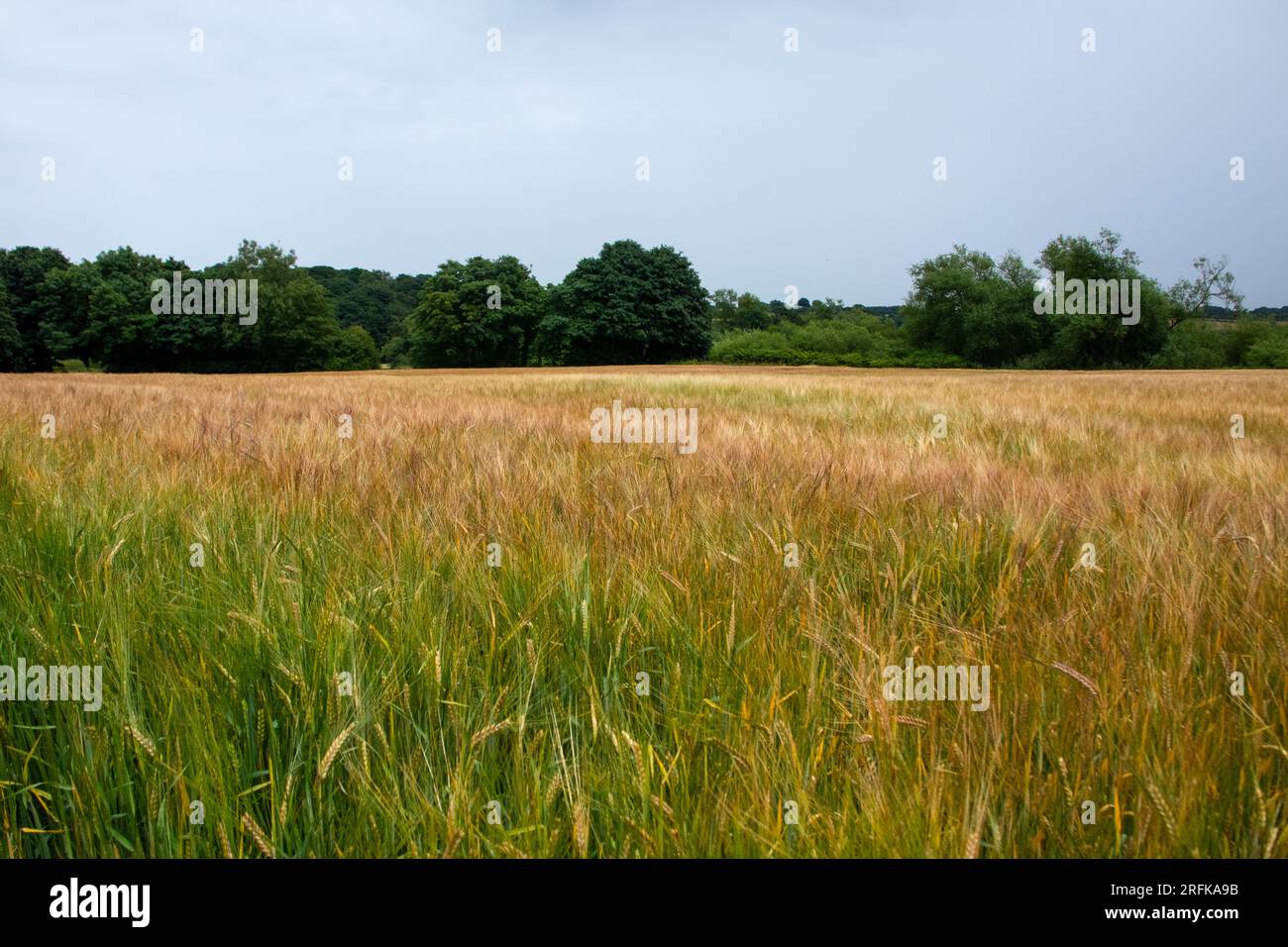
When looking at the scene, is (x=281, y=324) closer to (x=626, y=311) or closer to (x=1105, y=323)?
(x=626, y=311)

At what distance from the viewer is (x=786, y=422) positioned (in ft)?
15.3

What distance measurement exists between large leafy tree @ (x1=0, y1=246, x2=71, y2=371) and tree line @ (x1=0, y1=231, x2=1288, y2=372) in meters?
0.12

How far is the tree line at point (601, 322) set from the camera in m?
50.6

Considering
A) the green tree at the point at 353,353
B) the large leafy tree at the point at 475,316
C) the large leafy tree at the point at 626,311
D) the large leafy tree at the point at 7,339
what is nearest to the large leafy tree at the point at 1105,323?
the large leafy tree at the point at 626,311

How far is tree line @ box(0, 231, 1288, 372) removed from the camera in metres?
50.6

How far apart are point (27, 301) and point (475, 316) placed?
114 ft

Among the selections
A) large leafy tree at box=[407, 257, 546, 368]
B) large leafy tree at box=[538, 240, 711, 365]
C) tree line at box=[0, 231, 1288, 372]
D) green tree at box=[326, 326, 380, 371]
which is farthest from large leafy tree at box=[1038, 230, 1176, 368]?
green tree at box=[326, 326, 380, 371]

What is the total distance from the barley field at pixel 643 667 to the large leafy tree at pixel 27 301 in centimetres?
6727

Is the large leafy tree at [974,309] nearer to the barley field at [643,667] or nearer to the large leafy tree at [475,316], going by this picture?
the large leafy tree at [475,316]

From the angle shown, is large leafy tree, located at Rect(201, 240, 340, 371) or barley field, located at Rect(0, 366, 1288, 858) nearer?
barley field, located at Rect(0, 366, 1288, 858)
